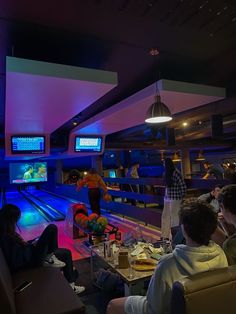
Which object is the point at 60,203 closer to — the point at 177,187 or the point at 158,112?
the point at 177,187

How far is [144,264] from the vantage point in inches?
84.3

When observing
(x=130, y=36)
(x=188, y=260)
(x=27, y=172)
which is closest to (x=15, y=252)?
(x=188, y=260)

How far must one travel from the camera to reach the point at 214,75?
10.1 feet

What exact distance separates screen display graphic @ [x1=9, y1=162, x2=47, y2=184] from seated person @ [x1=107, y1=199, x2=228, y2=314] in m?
11.6

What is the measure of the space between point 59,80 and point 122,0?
1.03 m

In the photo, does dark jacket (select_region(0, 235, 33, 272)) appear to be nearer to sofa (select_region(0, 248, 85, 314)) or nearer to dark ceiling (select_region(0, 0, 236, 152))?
sofa (select_region(0, 248, 85, 314))

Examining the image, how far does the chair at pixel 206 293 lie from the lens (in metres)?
1.09

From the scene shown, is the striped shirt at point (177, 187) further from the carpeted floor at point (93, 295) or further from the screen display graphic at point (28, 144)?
the screen display graphic at point (28, 144)

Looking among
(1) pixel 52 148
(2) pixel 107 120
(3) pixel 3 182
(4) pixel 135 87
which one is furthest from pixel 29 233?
(3) pixel 3 182

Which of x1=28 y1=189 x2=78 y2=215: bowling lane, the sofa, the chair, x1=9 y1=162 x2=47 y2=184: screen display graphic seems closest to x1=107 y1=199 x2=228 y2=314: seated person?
the chair

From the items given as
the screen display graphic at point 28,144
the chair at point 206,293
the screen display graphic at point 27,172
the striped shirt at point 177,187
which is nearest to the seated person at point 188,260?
the chair at point 206,293

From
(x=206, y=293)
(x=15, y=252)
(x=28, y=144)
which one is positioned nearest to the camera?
(x=206, y=293)

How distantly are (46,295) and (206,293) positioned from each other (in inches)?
51.0

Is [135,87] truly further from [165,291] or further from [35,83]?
[165,291]
